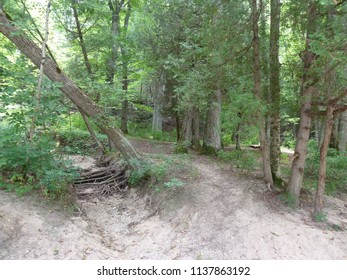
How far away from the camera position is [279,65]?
20.6ft

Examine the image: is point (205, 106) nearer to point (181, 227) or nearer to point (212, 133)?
point (212, 133)

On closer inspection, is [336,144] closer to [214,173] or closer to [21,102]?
[214,173]

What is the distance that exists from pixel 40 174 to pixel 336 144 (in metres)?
10.7

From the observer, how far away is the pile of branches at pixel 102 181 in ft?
22.9

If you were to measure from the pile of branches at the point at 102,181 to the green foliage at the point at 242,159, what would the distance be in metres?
3.38

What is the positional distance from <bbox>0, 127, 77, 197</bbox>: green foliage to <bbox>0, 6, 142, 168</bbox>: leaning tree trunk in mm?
1305

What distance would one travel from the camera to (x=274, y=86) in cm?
635

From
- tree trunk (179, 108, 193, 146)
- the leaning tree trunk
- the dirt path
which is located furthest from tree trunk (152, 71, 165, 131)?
the dirt path

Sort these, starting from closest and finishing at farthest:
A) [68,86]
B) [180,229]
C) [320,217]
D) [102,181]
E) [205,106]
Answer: [180,229] < [320,217] < [68,86] < [102,181] < [205,106]

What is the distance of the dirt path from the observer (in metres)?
4.09

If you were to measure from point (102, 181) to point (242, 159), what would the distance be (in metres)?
4.21

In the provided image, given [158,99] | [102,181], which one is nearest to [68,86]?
[102,181]

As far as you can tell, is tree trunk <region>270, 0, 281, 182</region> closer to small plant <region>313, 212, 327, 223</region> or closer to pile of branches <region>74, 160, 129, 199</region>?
small plant <region>313, 212, 327, 223</region>

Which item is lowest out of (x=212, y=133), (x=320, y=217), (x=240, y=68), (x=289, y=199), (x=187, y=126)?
(x=320, y=217)
